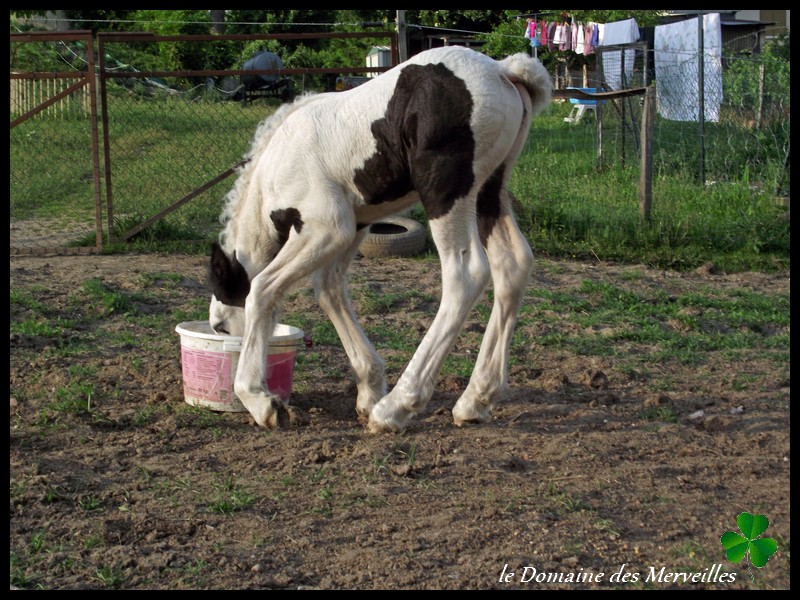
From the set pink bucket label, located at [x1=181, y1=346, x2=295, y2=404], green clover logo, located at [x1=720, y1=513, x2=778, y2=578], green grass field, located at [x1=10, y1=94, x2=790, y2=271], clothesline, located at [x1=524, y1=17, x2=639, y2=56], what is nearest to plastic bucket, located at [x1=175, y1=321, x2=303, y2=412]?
pink bucket label, located at [x1=181, y1=346, x2=295, y2=404]

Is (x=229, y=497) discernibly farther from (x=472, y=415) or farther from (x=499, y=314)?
(x=499, y=314)

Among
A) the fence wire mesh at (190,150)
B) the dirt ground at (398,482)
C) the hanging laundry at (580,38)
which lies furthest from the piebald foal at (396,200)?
the hanging laundry at (580,38)

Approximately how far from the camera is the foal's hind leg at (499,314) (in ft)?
17.4

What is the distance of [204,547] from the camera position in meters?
3.75

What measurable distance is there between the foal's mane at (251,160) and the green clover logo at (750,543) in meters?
3.31

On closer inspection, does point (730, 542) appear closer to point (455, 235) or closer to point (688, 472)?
point (688, 472)

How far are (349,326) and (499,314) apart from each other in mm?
938

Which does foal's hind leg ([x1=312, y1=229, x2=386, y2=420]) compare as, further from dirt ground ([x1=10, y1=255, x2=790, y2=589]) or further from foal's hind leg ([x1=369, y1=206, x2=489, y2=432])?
foal's hind leg ([x1=369, y1=206, x2=489, y2=432])

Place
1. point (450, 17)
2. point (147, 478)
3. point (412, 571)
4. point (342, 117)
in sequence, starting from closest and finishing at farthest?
point (412, 571) < point (147, 478) < point (342, 117) < point (450, 17)

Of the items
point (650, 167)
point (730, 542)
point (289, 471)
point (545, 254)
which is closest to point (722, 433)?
point (730, 542)

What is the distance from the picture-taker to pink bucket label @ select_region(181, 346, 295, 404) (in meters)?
5.47

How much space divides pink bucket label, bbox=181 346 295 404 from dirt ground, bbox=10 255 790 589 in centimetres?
13

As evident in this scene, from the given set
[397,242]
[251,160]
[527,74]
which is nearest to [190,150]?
[397,242]

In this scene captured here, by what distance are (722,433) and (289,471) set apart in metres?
2.38
